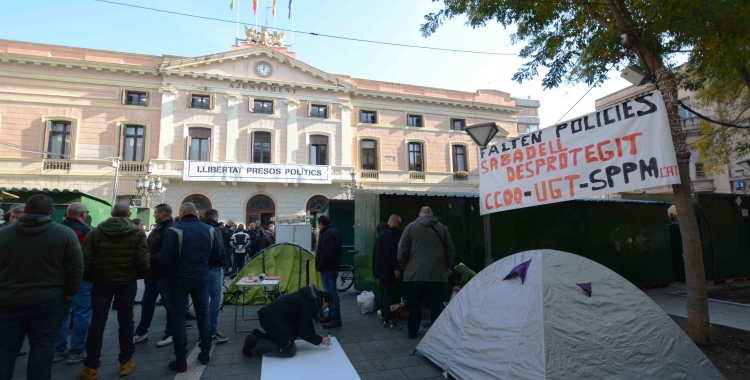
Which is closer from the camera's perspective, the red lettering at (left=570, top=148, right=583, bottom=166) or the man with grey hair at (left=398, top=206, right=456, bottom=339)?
the red lettering at (left=570, top=148, right=583, bottom=166)

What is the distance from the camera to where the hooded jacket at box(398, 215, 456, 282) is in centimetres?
530

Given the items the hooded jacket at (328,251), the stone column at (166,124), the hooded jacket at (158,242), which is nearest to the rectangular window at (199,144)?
the stone column at (166,124)

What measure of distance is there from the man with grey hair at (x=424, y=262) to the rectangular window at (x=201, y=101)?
63.1 ft

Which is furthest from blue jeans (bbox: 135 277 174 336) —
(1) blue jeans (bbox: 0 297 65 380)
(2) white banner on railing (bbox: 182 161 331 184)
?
(2) white banner on railing (bbox: 182 161 331 184)

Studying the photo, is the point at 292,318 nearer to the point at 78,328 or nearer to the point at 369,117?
the point at 78,328

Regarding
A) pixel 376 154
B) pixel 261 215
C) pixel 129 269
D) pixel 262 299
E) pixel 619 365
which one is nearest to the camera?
pixel 619 365

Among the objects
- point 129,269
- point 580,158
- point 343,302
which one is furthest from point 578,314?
point 343,302

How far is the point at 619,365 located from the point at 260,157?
20628 mm

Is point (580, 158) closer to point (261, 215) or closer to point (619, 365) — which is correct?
point (619, 365)

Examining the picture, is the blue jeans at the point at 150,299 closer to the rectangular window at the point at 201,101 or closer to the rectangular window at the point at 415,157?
the rectangular window at the point at 201,101

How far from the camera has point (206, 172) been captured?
20.0m

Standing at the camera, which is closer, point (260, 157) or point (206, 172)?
point (206, 172)

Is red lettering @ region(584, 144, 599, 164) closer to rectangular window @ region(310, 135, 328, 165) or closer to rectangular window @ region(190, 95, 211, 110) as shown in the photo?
rectangular window @ region(310, 135, 328, 165)

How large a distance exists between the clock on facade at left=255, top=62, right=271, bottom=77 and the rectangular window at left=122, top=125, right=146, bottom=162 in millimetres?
6964
